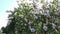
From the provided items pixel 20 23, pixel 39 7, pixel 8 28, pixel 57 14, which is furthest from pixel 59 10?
pixel 8 28

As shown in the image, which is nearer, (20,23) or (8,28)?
(20,23)

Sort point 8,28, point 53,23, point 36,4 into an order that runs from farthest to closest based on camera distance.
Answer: point 8,28 → point 36,4 → point 53,23

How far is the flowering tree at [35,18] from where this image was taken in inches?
310

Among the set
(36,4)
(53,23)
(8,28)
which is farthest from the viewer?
(8,28)

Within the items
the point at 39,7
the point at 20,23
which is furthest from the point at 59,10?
the point at 20,23

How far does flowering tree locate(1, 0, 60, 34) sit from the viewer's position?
7.86 metres

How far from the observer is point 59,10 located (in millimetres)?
8000

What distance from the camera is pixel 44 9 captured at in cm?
806

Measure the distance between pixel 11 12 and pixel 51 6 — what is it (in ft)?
4.98

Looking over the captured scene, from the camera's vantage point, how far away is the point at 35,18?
8.12 meters

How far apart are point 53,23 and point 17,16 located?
1308 millimetres

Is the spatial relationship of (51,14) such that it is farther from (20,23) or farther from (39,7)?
(20,23)

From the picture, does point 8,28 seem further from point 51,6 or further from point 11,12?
point 51,6

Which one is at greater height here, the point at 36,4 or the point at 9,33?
the point at 36,4
